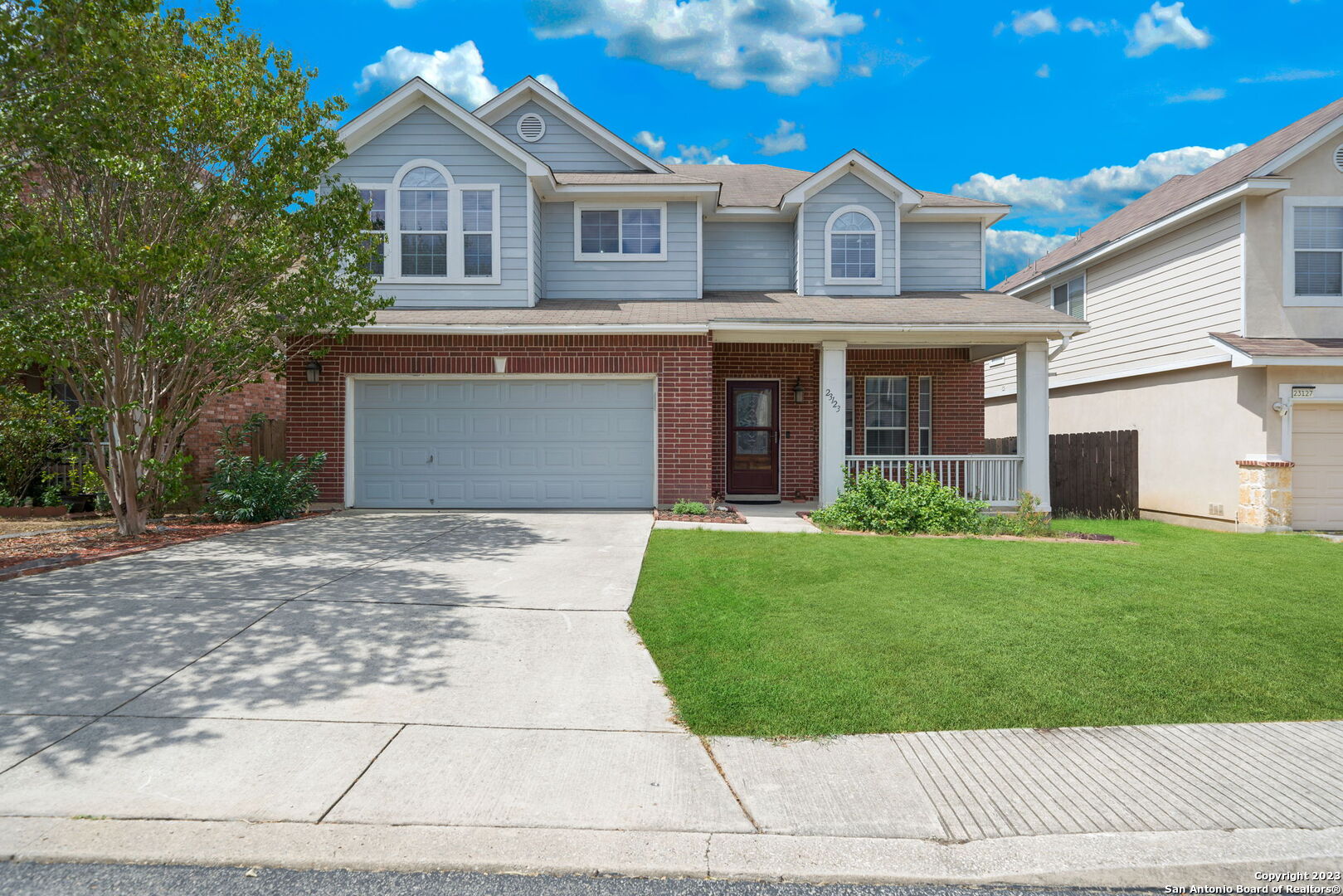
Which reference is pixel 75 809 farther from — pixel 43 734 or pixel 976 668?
pixel 976 668

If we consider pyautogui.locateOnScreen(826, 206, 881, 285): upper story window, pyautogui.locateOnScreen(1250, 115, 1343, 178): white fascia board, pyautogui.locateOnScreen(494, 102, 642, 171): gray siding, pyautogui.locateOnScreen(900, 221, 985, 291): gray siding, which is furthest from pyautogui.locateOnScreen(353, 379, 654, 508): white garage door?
pyautogui.locateOnScreen(1250, 115, 1343, 178): white fascia board

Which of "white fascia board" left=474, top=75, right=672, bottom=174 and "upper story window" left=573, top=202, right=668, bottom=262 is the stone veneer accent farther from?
"white fascia board" left=474, top=75, right=672, bottom=174

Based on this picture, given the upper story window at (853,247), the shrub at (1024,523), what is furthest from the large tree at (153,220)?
the shrub at (1024,523)

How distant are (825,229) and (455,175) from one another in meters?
6.76

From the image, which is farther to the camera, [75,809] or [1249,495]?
[1249,495]

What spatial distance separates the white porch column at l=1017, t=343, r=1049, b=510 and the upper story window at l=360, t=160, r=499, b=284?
9.04 m

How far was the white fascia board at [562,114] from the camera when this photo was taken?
14.6 meters

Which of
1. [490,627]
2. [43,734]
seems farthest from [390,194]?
[43,734]

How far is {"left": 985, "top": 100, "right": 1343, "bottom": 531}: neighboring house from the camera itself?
1204 centimetres

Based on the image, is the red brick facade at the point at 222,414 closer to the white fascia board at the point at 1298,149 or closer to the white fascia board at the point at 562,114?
the white fascia board at the point at 562,114

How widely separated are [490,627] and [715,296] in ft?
32.2

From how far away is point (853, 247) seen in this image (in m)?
14.3

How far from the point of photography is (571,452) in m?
12.5

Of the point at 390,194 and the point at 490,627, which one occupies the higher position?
the point at 390,194
